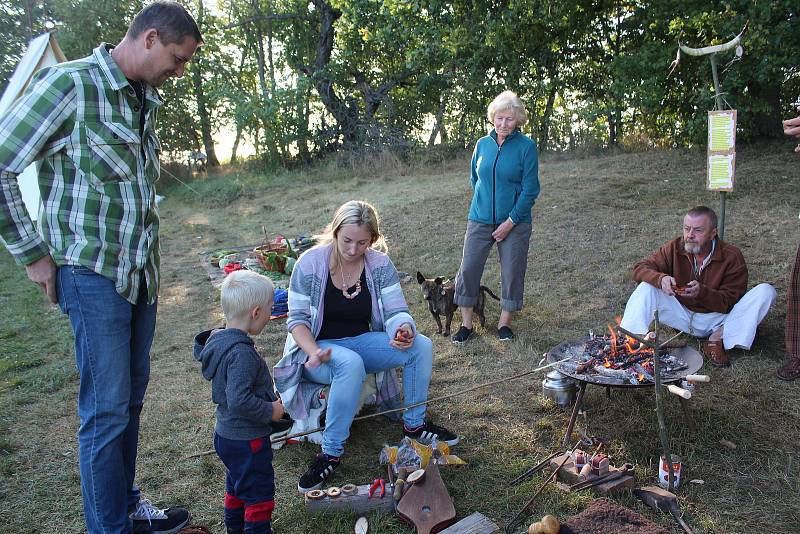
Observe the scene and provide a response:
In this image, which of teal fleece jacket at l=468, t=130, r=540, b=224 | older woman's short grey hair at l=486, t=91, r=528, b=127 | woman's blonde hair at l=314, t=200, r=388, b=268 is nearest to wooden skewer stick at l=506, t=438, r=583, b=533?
woman's blonde hair at l=314, t=200, r=388, b=268

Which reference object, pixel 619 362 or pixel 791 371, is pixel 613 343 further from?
pixel 791 371

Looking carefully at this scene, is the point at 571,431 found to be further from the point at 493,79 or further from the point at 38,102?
the point at 493,79

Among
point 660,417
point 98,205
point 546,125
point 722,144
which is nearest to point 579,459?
point 660,417

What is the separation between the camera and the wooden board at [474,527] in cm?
268

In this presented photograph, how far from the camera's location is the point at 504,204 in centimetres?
476

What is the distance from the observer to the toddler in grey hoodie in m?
2.41

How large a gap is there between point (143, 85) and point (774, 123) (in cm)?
1090

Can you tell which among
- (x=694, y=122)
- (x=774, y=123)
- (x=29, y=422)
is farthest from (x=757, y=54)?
(x=29, y=422)

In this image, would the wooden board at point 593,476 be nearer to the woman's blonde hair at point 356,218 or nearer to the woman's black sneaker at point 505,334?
the woman's blonde hair at point 356,218

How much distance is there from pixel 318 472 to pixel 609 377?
1600 millimetres

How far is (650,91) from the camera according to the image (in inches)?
384

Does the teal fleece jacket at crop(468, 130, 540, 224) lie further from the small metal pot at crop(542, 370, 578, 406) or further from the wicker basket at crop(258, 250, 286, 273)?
the wicker basket at crop(258, 250, 286, 273)

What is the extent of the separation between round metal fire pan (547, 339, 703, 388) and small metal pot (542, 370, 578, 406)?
0.65ft

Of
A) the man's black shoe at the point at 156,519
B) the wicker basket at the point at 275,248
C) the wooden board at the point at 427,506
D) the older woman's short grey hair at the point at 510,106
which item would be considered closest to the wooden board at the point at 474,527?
the wooden board at the point at 427,506
